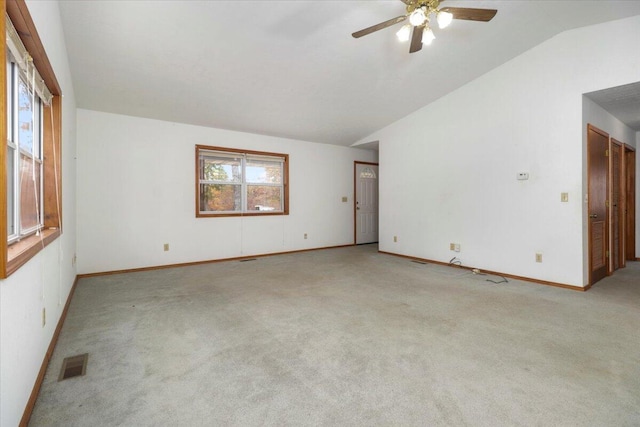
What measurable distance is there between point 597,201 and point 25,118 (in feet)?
19.3

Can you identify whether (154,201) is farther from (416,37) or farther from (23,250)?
(416,37)

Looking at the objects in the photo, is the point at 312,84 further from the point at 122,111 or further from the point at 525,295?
the point at 525,295

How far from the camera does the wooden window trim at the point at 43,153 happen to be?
118 cm

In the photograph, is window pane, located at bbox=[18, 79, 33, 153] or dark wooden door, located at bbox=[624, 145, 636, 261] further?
dark wooden door, located at bbox=[624, 145, 636, 261]

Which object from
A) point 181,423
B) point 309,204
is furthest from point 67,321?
point 309,204

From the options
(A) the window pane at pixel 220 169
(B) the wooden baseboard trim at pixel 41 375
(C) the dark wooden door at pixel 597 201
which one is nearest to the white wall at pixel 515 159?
(C) the dark wooden door at pixel 597 201

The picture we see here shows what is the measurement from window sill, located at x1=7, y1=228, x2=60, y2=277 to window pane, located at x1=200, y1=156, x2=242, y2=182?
3.22 meters

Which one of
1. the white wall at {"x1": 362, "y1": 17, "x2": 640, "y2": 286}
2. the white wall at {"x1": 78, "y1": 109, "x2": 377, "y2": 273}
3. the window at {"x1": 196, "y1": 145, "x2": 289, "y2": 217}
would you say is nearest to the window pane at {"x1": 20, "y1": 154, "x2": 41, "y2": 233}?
the white wall at {"x1": 78, "y1": 109, "x2": 377, "y2": 273}

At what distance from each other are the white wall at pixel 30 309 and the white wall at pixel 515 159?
4.92m

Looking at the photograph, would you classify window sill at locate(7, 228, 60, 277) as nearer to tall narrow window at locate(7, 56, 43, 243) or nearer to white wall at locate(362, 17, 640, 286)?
tall narrow window at locate(7, 56, 43, 243)

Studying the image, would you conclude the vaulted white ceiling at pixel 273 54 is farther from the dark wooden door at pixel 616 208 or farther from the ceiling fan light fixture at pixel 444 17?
the dark wooden door at pixel 616 208

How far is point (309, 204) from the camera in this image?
6492mm

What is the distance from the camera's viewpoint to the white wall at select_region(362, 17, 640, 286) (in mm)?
3551

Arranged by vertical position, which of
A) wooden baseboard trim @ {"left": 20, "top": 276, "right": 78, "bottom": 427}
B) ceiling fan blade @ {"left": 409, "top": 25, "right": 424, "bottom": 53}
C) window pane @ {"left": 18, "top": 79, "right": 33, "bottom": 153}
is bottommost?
wooden baseboard trim @ {"left": 20, "top": 276, "right": 78, "bottom": 427}
